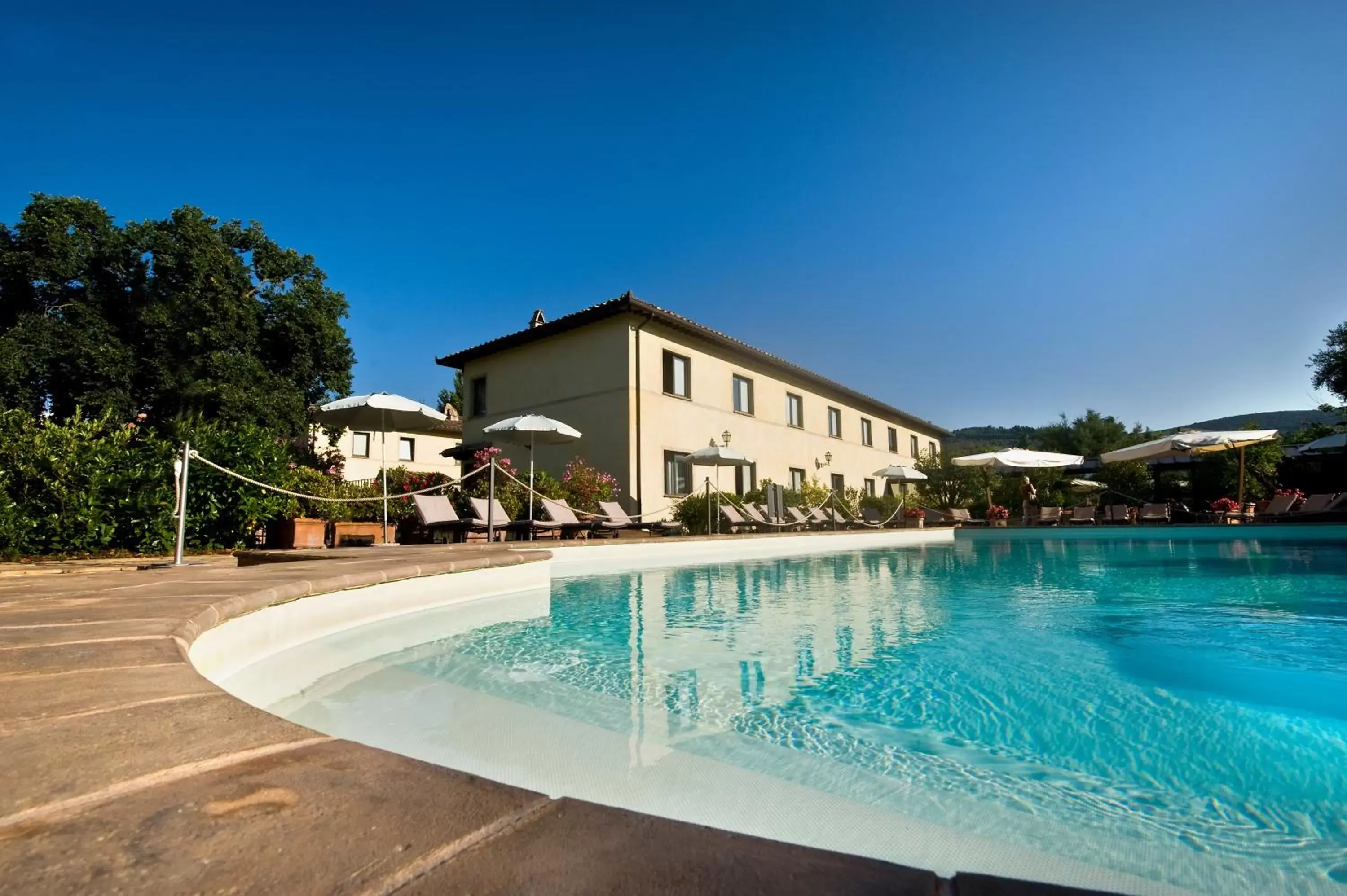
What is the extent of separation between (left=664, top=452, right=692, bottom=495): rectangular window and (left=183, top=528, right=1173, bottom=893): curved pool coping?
17.3 feet

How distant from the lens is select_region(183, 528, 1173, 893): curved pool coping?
1.61 meters

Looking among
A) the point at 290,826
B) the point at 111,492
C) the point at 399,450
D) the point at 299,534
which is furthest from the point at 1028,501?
the point at 290,826

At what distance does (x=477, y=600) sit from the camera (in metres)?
5.98

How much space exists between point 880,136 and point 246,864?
44.3 ft

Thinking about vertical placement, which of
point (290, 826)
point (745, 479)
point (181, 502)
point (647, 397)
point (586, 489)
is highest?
point (647, 397)

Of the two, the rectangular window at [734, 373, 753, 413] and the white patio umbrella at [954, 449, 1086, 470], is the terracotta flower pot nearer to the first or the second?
the rectangular window at [734, 373, 753, 413]

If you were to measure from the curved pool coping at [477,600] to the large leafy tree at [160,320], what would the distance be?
15.5 metres

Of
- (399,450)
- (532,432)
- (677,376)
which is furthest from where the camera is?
(399,450)

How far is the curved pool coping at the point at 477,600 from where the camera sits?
1612 millimetres

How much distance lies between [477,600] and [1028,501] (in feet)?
71.0

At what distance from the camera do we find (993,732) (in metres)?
2.83

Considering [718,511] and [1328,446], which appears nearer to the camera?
[718,511]

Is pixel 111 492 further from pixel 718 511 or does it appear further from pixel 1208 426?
pixel 1208 426

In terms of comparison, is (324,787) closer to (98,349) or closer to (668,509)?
(668,509)
